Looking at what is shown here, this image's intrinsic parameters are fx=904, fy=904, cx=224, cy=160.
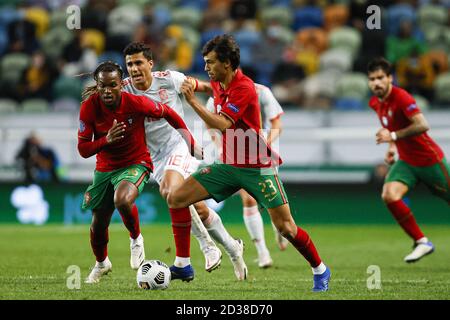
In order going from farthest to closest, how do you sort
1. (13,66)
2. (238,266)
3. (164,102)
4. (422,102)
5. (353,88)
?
(13,66) → (353,88) → (422,102) → (164,102) → (238,266)

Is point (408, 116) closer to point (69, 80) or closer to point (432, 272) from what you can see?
point (432, 272)

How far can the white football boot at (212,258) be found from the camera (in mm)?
8570

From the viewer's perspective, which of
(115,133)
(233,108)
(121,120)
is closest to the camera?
(233,108)

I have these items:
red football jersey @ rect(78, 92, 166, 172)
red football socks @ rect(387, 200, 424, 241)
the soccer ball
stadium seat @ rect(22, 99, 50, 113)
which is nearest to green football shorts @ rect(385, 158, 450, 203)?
red football socks @ rect(387, 200, 424, 241)

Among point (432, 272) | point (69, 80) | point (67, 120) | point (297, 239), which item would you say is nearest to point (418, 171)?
point (432, 272)

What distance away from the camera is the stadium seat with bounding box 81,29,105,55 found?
19305 mm

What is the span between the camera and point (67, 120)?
17125 mm

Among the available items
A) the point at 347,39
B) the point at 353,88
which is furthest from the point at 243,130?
the point at 347,39

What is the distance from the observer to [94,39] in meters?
19.5

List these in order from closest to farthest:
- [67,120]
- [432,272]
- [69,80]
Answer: [432,272], [67,120], [69,80]

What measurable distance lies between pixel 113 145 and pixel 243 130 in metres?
1.31

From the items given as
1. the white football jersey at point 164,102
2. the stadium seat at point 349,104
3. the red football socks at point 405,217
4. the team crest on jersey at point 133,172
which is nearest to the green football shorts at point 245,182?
the team crest on jersey at point 133,172

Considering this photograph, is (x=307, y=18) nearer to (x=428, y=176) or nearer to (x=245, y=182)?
(x=428, y=176)

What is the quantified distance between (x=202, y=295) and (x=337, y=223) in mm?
9108
